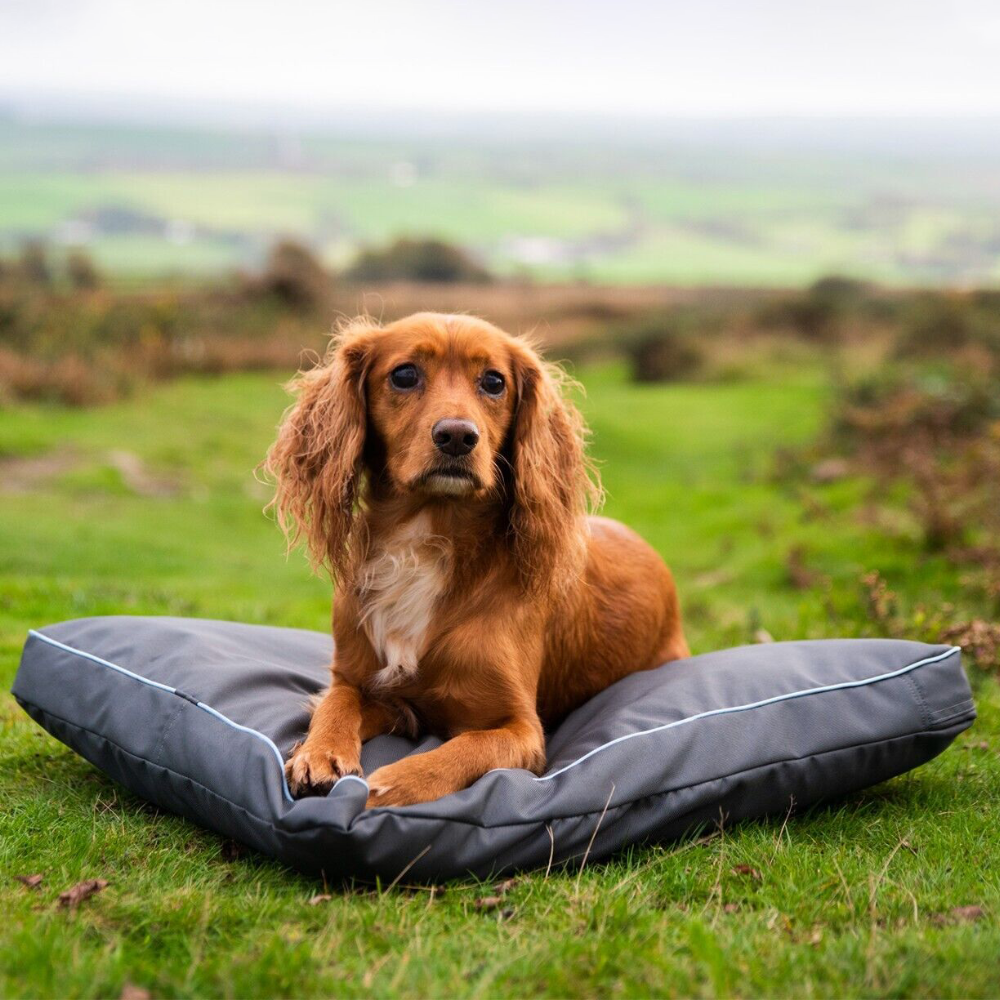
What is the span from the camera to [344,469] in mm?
4656

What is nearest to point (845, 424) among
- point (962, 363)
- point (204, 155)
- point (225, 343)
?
point (962, 363)

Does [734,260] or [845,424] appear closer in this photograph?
[845,424]

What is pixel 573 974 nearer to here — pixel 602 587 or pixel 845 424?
pixel 602 587

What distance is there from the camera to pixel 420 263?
39781mm

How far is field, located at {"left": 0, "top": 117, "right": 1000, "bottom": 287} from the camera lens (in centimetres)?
3212

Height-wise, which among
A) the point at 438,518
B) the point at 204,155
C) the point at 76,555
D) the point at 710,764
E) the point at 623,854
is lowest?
the point at 76,555

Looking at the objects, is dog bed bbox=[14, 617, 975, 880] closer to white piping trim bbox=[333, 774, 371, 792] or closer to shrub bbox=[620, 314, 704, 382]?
white piping trim bbox=[333, 774, 371, 792]

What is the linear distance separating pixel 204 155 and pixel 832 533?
42.9 metres

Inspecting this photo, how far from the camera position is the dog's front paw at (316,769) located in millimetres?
3863

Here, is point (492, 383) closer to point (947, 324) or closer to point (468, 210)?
point (947, 324)

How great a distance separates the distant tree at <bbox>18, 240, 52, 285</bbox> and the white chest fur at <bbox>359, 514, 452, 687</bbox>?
27.7m

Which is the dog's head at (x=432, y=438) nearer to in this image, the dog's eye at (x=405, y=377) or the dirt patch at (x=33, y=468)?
the dog's eye at (x=405, y=377)

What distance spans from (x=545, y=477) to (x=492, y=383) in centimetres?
46

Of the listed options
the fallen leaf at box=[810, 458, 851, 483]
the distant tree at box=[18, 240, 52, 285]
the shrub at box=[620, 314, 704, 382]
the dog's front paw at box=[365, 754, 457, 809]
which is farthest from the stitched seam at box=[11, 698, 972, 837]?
the distant tree at box=[18, 240, 52, 285]
